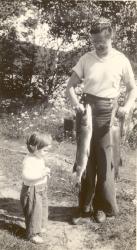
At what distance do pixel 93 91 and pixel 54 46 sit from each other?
665cm

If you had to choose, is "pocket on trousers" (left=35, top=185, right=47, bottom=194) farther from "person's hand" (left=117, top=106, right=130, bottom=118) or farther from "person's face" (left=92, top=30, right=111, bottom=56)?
"person's face" (left=92, top=30, right=111, bottom=56)

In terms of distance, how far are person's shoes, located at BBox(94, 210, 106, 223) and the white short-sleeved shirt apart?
1.30 metres

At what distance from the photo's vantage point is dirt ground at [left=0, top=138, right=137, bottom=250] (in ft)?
16.2

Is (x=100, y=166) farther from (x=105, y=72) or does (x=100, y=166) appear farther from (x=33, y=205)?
(x=105, y=72)

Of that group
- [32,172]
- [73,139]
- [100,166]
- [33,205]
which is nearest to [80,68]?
[100,166]

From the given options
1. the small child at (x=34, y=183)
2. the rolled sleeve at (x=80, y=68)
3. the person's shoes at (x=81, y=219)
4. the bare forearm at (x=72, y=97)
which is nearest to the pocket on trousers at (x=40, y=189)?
the small child at (x=34, y=183)

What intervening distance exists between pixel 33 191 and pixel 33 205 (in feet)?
0.43

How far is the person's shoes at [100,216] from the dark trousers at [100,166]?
39mm

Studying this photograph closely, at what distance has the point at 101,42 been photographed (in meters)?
4.83

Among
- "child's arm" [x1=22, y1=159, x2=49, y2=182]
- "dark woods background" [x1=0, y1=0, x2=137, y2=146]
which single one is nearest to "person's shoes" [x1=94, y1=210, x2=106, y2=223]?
"child's arm" [x1=22, y1=159, x2=49, y2=182]

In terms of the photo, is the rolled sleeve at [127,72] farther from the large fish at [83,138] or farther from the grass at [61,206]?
the grass at [61,206]

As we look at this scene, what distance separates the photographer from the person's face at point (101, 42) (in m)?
4.79

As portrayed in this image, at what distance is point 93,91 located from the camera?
4996mm

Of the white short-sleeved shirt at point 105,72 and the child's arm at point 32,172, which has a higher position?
the white short-sleeved shirt at point 105,72
